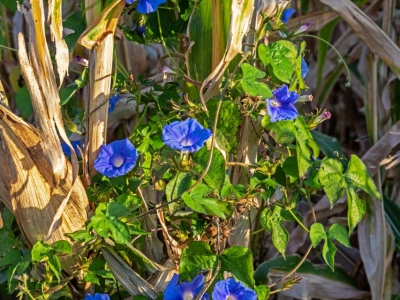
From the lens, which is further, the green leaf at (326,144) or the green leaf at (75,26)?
the green leaf at (326,144)

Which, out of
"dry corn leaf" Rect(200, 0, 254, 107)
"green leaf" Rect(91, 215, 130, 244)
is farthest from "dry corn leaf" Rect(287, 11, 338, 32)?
"green leaf" Rect(91, 215, 130, 244)

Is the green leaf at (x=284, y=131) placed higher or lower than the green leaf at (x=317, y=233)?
higher

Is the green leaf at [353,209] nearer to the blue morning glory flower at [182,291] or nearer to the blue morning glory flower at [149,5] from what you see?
the blue morning glory flower at [182,291]

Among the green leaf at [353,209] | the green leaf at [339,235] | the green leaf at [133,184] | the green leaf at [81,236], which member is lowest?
the green leaf at [339,235]

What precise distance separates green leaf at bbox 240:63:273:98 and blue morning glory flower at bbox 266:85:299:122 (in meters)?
0.03

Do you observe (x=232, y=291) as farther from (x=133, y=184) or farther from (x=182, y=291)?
(x=133, y=184)

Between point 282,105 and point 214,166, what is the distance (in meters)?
0.13

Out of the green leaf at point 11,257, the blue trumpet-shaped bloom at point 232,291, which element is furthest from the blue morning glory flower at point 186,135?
the green leaf at point 11,257

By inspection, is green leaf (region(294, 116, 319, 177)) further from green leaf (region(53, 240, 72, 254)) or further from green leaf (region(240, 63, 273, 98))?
green leaf (region(53, 240, 72, 254))

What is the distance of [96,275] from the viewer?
39.4 inches

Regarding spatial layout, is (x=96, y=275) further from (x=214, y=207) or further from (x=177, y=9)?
(x=177, y=9)

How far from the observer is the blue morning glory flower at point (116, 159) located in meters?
0.86

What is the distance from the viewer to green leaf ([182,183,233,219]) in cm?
84

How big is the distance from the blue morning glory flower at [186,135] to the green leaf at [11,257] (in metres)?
0.31
